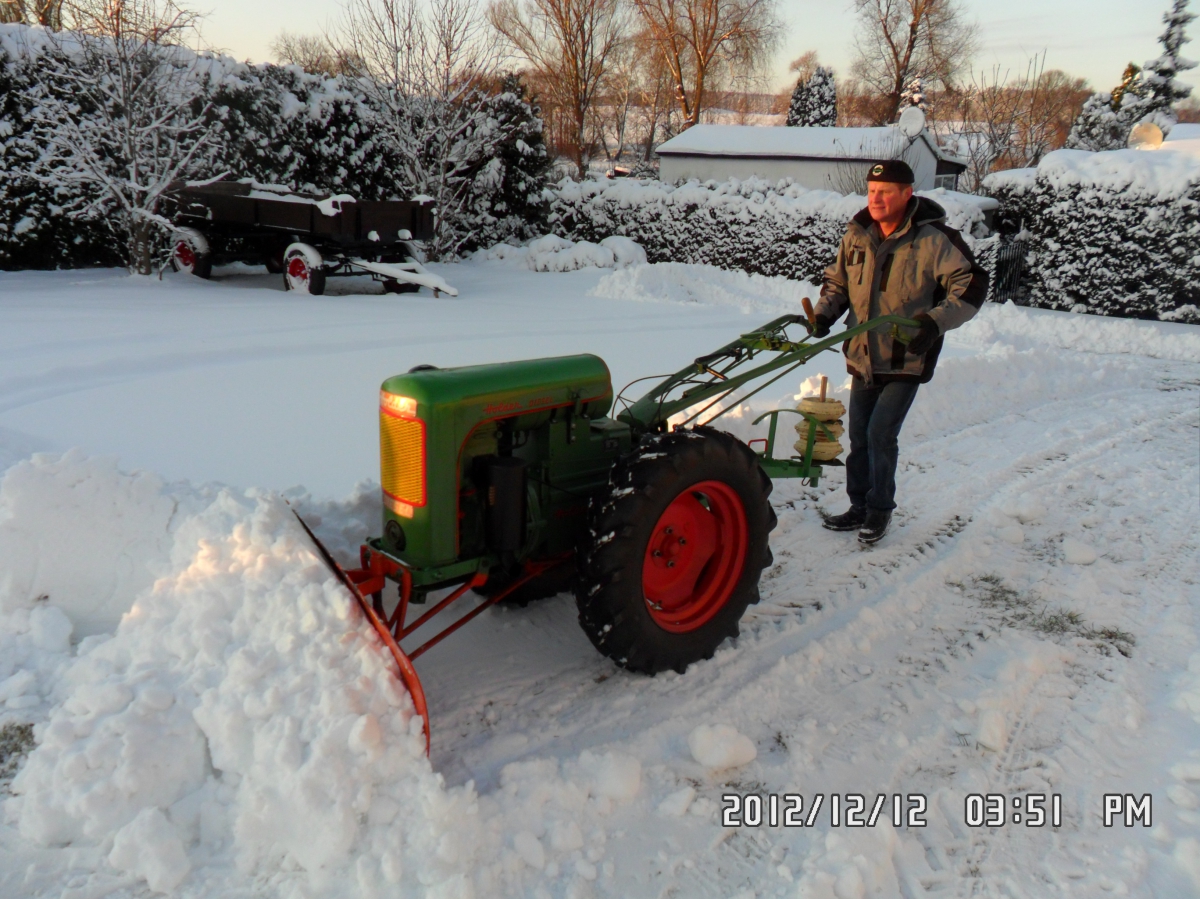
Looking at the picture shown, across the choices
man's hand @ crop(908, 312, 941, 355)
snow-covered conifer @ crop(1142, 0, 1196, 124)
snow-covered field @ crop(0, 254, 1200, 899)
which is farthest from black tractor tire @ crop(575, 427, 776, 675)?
snow-covered conifer @ crop(1142, 0, 1196, 124)

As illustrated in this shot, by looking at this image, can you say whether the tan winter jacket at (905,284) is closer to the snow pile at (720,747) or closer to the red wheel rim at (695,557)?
the red wheel rim at (695,557)

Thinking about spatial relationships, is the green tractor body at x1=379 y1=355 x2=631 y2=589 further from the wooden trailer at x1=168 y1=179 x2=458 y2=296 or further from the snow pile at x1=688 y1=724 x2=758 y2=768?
the wooden trailer at x1=168 y1=179 x2=458 y2=296

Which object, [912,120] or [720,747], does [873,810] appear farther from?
[912,120]

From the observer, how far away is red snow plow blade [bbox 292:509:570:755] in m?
2.24

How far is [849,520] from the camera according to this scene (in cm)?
432

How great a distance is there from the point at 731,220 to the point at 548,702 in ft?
42.9

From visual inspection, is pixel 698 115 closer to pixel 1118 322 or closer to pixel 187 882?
pixel 1118 322

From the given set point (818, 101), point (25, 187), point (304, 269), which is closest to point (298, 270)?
point (304, 269)

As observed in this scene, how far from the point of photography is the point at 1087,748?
8.68 feet

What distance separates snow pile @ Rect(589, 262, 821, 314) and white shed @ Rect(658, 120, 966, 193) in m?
7.54

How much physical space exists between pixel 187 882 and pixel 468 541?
1198 mm

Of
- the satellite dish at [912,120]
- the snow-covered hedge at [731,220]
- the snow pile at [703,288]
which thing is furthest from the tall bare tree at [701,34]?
the snow pile at [703,288]

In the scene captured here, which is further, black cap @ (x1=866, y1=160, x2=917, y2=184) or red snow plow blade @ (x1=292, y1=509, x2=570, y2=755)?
black cap @ (x1=866, y1=160, x2=917, y2=184)

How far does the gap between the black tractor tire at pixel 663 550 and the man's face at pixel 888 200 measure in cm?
152
